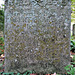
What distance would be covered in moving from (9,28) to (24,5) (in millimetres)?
561

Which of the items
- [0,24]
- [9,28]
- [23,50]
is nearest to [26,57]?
[23,50]

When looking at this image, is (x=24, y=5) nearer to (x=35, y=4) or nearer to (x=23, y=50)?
(x=35, y=4)

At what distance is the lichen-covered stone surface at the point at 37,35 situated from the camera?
2.02 m

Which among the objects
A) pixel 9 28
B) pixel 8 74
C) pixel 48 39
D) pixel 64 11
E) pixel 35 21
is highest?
pixel 64 11

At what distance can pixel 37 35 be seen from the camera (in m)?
2.07

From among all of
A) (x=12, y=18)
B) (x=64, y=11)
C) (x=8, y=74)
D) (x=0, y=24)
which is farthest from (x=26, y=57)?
(x=0, y=24)

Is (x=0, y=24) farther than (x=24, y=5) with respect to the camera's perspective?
Yes

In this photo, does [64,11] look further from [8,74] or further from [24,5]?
[8,74]

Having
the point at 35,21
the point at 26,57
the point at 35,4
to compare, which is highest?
the point at 35,4

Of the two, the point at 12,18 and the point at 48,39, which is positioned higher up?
the point at 12,18

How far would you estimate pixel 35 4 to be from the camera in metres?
2.01

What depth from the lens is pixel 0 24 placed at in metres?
4.71

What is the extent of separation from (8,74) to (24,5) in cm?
146

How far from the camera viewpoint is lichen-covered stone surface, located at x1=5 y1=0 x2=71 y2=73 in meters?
2.02
